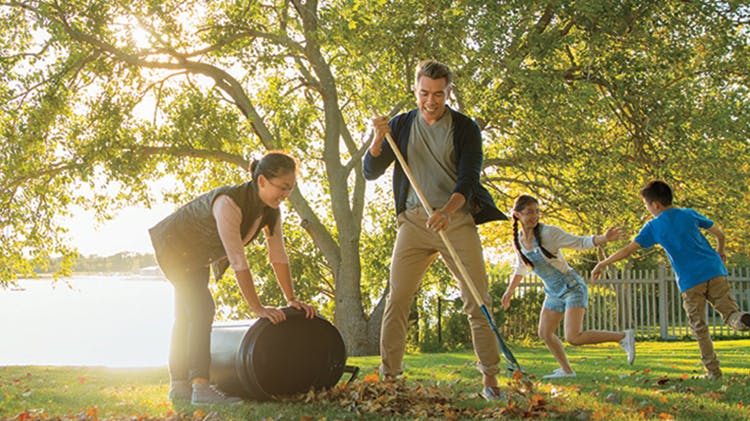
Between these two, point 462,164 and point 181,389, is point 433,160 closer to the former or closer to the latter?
point 462,164

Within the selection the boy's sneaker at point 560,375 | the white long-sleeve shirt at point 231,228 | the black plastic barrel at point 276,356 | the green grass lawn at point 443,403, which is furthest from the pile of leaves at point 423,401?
the boy's sneaker at point 560,375

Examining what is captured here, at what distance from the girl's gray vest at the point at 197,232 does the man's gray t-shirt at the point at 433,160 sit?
1.09 meters

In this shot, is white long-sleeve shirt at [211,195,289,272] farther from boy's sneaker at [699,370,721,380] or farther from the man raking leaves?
boy's sneaker at [699,370,721,380]

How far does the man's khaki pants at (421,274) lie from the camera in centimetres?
512

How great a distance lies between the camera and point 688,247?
673 cm

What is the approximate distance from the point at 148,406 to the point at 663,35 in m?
10.4

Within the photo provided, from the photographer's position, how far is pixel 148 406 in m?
→ 5.35

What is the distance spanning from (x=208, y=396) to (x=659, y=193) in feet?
14.1

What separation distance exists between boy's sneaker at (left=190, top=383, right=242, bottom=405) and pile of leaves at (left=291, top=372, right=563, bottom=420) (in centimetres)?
44

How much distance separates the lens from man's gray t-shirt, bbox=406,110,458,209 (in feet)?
17.1

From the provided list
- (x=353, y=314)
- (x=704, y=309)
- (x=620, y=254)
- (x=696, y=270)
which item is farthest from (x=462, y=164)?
(x=353, y=314)

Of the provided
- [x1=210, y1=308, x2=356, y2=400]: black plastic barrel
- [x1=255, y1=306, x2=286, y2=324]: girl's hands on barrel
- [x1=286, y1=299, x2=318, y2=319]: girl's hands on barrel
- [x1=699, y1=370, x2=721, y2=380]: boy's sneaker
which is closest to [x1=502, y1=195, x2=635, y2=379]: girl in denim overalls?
[x1=699, y1=370, x2=721, y2=380]: boy's sneaker

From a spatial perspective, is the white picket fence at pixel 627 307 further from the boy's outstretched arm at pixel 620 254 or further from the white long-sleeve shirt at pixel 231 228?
the white long-sleeve shirt at pixel 231 228

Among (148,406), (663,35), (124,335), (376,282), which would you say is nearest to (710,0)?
(663,35)
